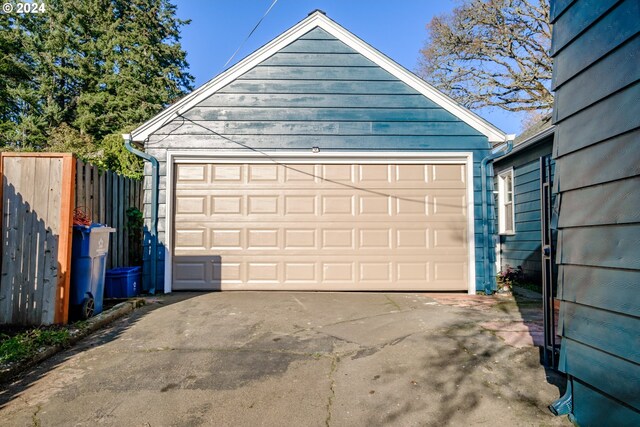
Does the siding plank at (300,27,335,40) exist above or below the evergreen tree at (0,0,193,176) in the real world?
below

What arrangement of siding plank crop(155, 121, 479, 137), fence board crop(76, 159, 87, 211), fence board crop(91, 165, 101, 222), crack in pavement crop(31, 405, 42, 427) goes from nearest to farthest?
crack in pavement crop(31, 405, 42, 427) < fence board crop(76, 159, 87, 211) < fence board crop(91, 165, 101, 222) < siding plank crop(155, 121, 479, 137)

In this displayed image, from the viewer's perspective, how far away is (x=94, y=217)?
5848 millimetres

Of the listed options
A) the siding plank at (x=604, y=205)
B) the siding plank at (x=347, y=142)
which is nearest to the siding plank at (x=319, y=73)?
the siding plank at (x=347, y=142)

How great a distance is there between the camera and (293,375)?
306 centimetres

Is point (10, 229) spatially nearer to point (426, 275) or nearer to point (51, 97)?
point (426, 275)

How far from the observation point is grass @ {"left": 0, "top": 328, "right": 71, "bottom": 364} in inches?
127

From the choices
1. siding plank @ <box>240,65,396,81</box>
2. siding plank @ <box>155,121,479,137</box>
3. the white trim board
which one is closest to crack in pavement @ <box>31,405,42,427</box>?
the white trim board

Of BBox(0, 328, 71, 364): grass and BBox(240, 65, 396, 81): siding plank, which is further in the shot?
BBox(240, 65, 396, 81): siding plank

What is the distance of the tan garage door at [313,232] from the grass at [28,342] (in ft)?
9.44

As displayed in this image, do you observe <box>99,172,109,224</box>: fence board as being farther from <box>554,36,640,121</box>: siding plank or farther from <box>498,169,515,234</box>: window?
<box>498,169,515,234</box>: window

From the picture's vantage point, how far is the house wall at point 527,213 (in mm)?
7973

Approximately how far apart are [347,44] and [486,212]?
404 cm

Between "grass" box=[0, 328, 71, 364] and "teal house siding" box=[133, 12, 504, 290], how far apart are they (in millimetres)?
3508

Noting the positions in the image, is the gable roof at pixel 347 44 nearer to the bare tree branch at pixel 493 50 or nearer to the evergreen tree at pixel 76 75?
the bare tree branch at pixel 493 50
